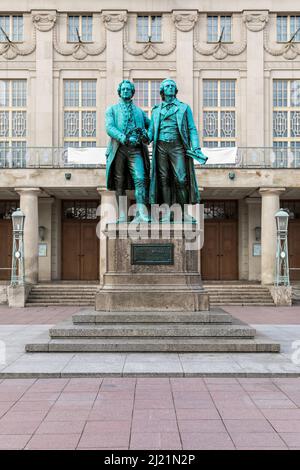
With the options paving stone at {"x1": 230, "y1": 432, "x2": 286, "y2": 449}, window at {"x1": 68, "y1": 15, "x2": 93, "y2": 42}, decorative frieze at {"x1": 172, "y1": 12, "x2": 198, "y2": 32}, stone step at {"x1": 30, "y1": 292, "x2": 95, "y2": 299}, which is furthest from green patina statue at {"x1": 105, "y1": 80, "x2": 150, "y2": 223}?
window at {"x1": 68, "y1": 15, "x2": 93, "y2": 42}

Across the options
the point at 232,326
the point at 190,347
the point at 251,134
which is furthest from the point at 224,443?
the point at 251,134

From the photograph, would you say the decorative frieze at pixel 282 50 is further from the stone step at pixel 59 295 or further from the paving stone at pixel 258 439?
the paving stone at pixel 258 439

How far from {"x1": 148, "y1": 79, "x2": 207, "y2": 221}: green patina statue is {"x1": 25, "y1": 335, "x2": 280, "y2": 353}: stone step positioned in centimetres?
260

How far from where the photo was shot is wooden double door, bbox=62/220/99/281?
28.2 m

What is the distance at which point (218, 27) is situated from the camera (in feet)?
89.3

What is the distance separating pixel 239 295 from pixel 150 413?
55.0ft

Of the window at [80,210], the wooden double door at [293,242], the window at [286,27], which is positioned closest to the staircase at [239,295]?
the wooden double door at [293,242]

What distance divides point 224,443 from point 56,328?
456 centimetres

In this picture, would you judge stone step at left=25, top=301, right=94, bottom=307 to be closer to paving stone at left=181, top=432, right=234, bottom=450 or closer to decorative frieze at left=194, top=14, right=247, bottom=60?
decorative frieze at left=194, top=14, right=247, bottom=60

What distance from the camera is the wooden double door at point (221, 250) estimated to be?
28.1 metres

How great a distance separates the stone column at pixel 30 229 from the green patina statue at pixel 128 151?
13.9 meters

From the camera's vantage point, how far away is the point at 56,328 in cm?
877

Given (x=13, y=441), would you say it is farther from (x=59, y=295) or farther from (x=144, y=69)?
(x=144, y=69)

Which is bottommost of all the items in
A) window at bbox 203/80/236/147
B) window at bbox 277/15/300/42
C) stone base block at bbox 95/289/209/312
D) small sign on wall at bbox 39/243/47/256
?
stone base block at bbox 95/289/209/312
